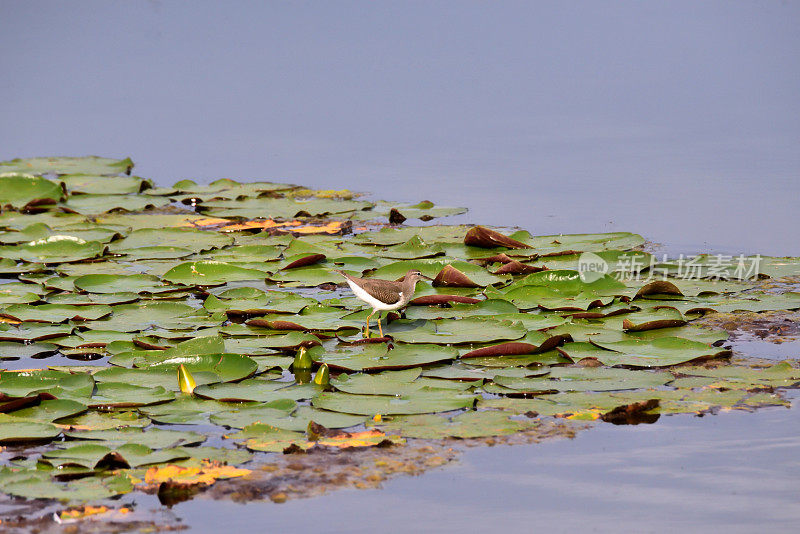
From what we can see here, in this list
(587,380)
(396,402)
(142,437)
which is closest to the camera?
(142,437)

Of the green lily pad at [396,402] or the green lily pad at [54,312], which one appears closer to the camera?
the green lily pad at [396,402]

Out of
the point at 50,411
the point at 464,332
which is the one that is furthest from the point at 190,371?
the point at 464,332

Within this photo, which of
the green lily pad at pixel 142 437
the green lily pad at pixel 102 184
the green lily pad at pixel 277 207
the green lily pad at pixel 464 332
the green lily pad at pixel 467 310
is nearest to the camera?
the green lily pad at pixel 142 437

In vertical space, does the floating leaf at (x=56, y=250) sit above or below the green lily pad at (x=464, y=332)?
above

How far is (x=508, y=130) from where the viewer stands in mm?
11703

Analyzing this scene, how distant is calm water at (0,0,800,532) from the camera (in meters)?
3.91

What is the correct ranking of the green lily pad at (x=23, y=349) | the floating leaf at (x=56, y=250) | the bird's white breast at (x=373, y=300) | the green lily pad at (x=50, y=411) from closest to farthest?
the green lily pad at (x=50, y=411) < the green lily pad at (x=23, y=349) < the bird's white breast at (x=373, y=300) < the floating leaf at (x=56, y=250)

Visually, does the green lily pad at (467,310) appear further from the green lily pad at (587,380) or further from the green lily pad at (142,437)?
the green lily pad at (142,437)

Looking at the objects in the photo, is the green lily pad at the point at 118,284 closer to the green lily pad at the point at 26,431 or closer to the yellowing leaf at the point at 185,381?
the yellowing leaf at the point at 185,381

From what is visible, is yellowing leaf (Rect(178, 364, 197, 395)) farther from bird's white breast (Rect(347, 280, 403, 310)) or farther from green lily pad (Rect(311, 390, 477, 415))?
bird's white breast (Rect(347, 280, 403, 310))

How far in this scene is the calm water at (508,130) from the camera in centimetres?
391

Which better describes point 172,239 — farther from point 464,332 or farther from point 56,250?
point 464,332

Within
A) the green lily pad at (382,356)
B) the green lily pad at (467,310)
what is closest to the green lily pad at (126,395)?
the green lily pad at (382,356)

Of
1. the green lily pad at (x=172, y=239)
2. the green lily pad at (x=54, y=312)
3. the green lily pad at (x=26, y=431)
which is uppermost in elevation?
the green lily pad at (x=172, y=239)
